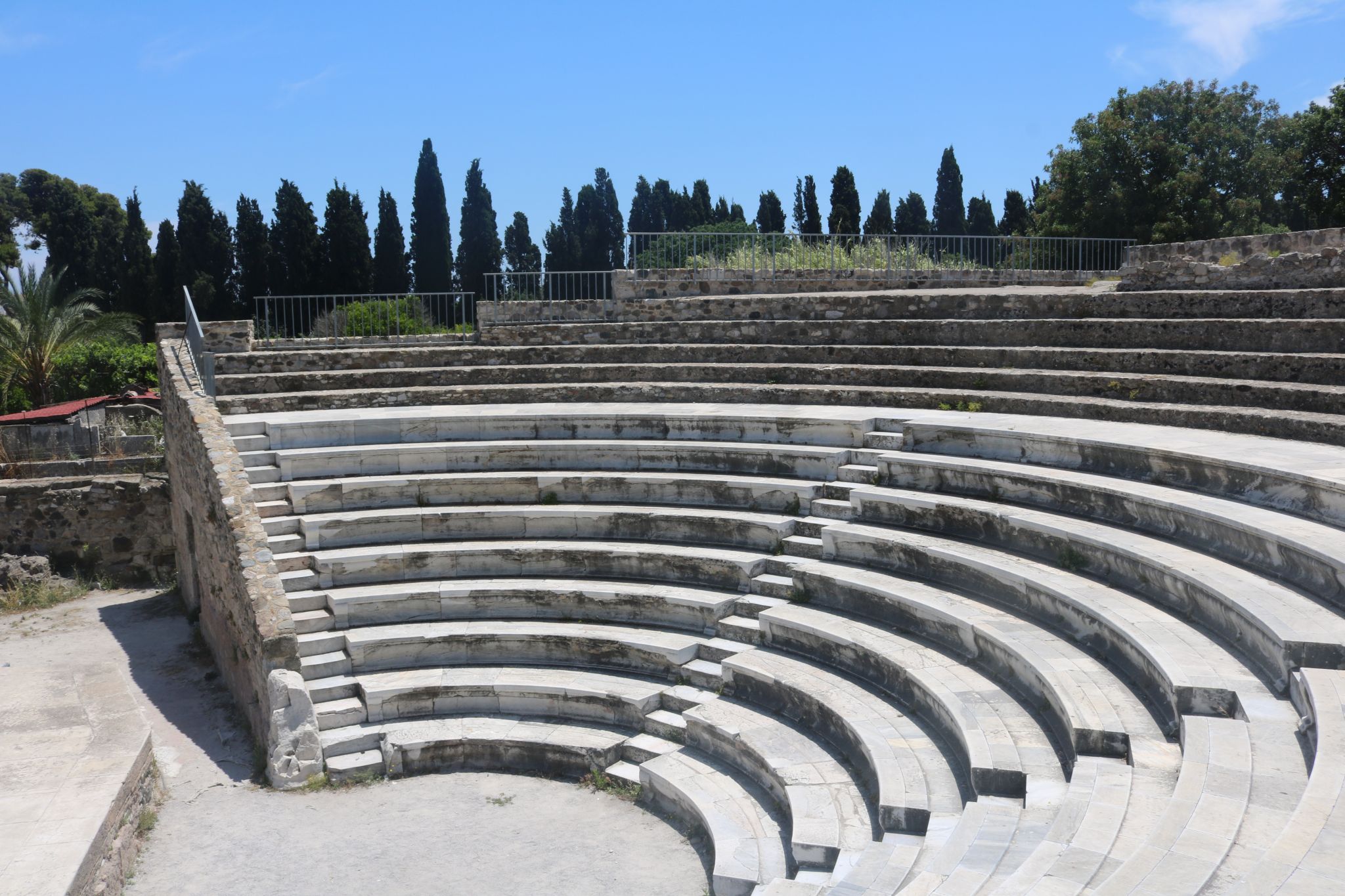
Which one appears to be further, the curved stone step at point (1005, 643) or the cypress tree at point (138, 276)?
the cypress tree at point (138, 276)

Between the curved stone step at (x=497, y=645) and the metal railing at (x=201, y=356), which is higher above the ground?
the metal railing at (x=201, y=356)

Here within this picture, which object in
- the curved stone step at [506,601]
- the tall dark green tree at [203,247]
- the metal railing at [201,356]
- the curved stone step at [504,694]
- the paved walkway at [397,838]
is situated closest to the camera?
the paved walkway at [397,838]

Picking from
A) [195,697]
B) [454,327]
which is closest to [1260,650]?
[195,697]

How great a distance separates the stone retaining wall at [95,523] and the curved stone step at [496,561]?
751 centimetres

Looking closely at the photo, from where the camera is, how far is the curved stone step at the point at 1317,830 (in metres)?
3.13

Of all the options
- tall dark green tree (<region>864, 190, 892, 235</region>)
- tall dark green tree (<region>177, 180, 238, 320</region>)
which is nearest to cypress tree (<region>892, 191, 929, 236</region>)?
tall dark green tree (<region>864, 190, 892, 235</region>)

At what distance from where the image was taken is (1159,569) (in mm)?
6312

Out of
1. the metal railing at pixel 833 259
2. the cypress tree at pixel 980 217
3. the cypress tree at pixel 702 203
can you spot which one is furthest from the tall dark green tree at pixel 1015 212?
the metal railing at pixel 833 259

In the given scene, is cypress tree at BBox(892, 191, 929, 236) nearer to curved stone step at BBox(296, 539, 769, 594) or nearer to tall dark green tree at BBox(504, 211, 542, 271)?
tall dark green tree at BBox(504, 211, 542, 271)

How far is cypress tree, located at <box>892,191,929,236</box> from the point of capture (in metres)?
47.2

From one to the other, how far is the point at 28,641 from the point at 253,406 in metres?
4.07

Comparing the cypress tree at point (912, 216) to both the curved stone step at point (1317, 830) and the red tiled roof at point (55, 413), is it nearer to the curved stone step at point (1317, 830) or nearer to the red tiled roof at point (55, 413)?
the red tiled roof at point (55, 413)

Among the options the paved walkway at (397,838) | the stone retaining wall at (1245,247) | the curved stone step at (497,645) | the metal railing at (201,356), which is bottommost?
the paved walkway at (397,838)

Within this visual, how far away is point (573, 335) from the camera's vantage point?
43.3 ft
